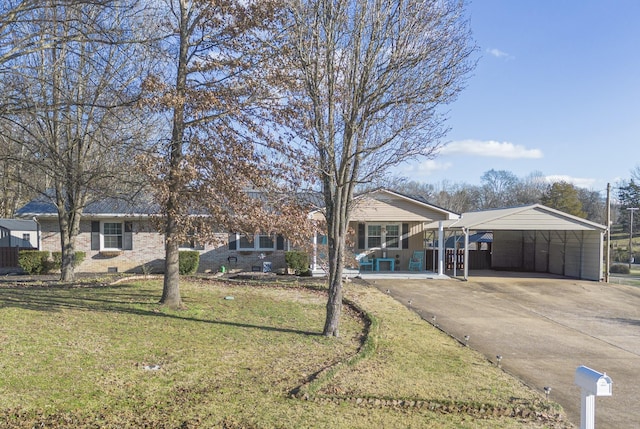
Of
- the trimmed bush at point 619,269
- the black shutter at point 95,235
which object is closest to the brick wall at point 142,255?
the black shutter at point 95,235

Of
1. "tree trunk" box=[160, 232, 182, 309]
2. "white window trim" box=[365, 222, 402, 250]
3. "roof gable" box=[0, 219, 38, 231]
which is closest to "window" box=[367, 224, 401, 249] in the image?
"white window trim" box=[365, 222, 402, 250]

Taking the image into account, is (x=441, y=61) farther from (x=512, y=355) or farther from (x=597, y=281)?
(x=597, y=281)

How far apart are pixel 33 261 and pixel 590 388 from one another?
1906cm

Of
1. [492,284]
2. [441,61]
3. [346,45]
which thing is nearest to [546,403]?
[441,61]

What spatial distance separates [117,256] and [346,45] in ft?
49.9

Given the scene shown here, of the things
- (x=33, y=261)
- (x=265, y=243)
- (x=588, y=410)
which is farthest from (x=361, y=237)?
(x=588, y=410)

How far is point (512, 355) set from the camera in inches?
293

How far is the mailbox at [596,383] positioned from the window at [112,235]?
61.0ft

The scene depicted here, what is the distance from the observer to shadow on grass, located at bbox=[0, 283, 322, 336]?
8.60m

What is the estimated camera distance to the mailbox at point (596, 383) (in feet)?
11.4

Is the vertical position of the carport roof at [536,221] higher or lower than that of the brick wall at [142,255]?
higher

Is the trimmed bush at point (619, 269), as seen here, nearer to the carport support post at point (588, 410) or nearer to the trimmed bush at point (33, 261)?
the carport support post at point (588, 410)

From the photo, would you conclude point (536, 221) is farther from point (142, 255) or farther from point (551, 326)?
point (142, 255)

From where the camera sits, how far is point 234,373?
579 cm
